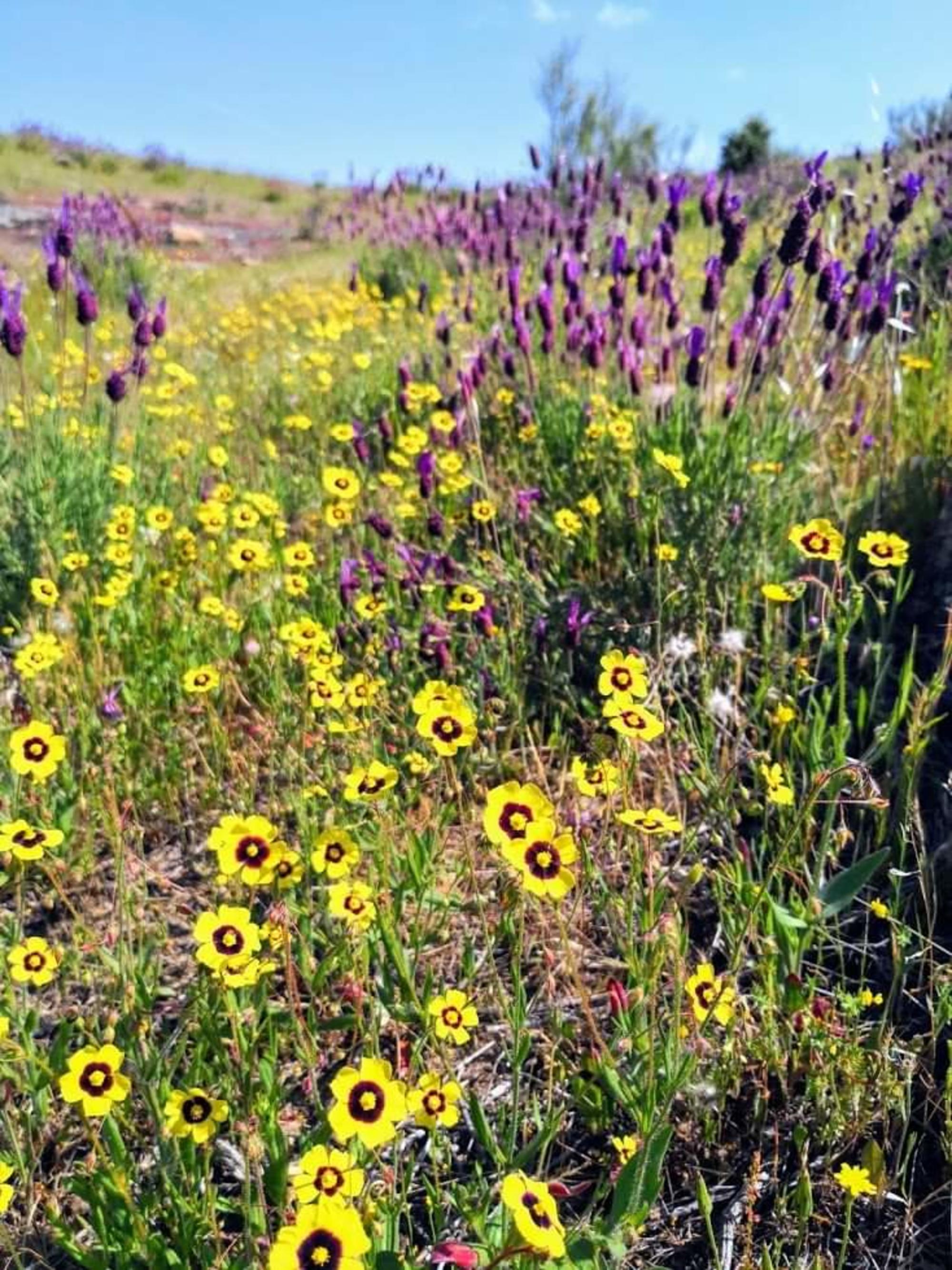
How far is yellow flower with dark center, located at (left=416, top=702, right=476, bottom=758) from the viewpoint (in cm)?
174

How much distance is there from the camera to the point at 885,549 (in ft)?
7.11

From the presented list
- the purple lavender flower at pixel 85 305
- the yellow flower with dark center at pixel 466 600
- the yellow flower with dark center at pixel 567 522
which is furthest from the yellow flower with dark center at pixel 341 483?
the purple lavender flower at pixel 85 305

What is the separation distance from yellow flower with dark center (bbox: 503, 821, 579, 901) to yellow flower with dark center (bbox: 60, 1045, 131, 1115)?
0.68 m

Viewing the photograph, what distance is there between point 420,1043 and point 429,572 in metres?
1.66

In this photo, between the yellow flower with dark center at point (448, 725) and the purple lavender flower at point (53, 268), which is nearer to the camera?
the yellow flower with dark center at point (448, 725)

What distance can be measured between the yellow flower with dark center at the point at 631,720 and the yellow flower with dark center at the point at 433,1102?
631 millimetres

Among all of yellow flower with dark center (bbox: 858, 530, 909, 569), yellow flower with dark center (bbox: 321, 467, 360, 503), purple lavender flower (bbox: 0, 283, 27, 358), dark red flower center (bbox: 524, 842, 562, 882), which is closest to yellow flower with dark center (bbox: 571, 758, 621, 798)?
dark red flower center (bbox: 524, 842, 562, 882)

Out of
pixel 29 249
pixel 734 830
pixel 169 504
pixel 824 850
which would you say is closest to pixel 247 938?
pixel 824 850

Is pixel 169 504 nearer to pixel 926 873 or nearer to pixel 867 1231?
pixel 926 873

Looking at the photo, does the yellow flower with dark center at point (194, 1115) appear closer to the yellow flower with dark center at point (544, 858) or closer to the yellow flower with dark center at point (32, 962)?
the yellow flower with dark center at point (32, 962)

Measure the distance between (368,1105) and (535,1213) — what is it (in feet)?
0.86

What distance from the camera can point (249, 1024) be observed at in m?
1.87

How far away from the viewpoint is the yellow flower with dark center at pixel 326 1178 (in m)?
1.31

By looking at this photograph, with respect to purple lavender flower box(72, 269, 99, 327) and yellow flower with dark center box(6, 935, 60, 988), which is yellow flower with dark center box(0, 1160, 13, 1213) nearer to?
yellow flower with dark center box(6, 935, 60, 988)
